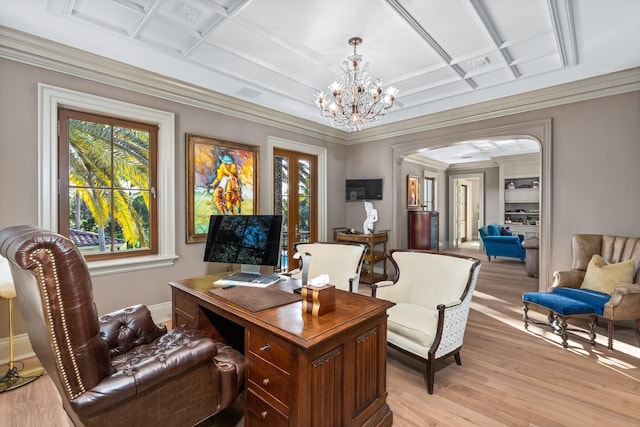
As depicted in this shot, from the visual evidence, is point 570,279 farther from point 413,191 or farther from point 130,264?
point 413,191

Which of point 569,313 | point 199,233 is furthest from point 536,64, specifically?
point 199,233

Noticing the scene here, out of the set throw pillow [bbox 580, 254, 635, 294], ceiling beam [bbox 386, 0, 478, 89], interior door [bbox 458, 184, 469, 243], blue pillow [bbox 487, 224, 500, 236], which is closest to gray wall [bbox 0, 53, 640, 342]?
throw pillow [bbox 580, 254, 635, 294]

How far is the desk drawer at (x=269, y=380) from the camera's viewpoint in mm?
1398

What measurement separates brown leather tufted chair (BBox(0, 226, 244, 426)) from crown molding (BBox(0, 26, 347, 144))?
232 cm

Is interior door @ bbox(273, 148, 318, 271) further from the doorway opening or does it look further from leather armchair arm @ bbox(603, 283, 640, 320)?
the doorway opening

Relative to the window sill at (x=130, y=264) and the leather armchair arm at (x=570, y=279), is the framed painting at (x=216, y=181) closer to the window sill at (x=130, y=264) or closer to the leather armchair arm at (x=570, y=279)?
the window sill at (x=130, y=264)

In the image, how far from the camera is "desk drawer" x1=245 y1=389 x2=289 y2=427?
56.4 inches

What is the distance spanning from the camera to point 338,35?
263 centimetres

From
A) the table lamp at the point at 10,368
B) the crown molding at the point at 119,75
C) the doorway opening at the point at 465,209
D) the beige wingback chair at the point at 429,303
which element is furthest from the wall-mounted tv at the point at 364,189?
the doorway opening at the point at 465,209

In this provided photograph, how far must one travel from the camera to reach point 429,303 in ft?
9.14

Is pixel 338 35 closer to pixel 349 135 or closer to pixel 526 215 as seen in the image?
pixel 349 135

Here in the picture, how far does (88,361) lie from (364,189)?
493 cm

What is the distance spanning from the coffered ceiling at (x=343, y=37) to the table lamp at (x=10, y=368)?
1.98m

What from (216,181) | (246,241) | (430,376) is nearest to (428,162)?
(216,181)
